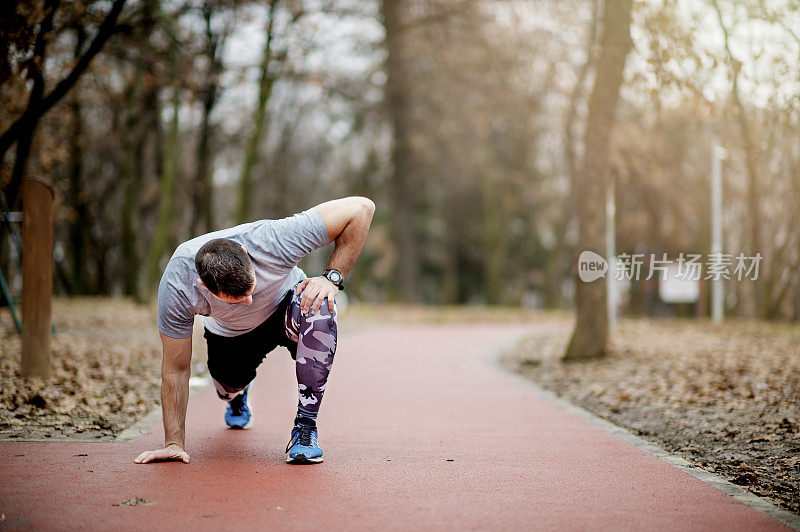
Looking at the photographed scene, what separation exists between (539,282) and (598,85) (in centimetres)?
3429

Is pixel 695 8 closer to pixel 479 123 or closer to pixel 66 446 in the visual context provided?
pixel 66 446

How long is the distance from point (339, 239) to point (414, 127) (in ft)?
80.3

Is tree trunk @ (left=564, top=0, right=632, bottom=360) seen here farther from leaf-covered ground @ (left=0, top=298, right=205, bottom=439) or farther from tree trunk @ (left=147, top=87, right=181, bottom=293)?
tree trunk @ (left=147, top=87, right=181, bottom=293)

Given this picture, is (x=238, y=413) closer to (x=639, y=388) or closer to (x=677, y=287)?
(x=639, y=388)

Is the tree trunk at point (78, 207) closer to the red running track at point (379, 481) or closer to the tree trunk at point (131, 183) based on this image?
the tree trunk at point (131, 183)

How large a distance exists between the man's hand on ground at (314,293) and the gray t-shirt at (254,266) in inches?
5.6

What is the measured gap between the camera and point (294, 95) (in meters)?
33.5

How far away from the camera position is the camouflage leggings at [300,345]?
499cm

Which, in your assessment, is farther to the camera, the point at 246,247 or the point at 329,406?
the point at 329,406

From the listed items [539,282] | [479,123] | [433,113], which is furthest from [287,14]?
[539,282]

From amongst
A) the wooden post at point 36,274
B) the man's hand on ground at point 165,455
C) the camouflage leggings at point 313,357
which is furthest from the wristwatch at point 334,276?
the wooden post at point 36,274

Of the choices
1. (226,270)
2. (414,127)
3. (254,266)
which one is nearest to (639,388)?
(254,266)

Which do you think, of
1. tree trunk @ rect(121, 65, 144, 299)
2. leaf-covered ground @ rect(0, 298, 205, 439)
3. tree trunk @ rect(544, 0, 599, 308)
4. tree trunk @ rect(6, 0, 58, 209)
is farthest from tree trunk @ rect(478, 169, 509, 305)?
tree trunk @ rect(6, 0, 58, 209)

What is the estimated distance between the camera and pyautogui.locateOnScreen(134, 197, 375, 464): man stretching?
4.51 m
